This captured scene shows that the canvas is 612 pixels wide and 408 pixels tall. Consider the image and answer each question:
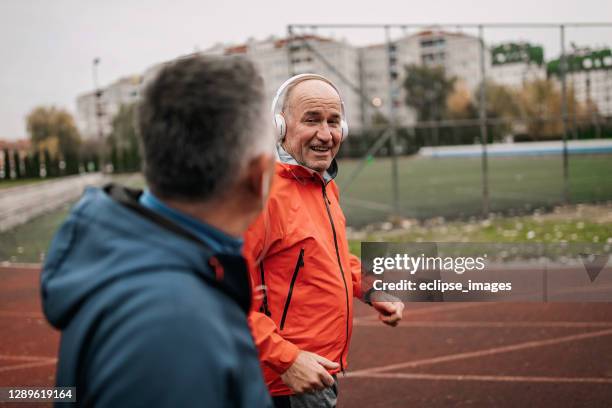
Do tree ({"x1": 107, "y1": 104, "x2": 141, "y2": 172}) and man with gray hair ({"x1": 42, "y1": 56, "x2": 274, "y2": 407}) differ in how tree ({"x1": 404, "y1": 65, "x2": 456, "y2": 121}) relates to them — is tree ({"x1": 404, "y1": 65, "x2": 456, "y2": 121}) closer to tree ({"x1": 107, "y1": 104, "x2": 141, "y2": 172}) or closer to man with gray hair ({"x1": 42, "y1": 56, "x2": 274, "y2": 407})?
tree ({"x1": 107, "y1": 104, "x2": 141, "y2": 172})

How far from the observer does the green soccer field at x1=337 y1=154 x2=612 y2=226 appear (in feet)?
46.9

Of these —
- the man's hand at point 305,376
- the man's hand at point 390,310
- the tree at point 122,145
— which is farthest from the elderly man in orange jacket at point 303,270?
the tree at point 122,145

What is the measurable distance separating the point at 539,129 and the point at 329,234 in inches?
570

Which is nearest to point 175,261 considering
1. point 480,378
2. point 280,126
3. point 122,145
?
point 280,126

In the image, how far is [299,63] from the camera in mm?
10875

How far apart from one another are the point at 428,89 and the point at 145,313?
15.6 meters

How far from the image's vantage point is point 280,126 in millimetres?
2250

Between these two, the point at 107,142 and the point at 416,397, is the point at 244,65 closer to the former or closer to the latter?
the point at 416,397

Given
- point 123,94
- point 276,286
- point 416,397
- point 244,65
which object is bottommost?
point 416,397

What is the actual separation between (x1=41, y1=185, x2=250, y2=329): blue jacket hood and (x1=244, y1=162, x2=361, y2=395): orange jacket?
0.96 meters

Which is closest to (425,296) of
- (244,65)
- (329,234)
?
(329,234)

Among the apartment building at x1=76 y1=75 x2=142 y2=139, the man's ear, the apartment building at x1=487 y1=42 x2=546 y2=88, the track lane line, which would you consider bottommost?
the track lane line

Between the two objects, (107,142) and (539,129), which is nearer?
(107,142)

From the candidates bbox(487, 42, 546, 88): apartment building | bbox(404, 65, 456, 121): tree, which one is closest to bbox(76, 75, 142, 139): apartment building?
bbox(404, 65, 456, 121): tree
